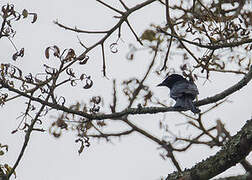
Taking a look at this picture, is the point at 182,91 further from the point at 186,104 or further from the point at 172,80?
the point at 172,80

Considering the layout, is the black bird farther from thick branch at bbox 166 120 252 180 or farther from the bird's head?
thick branch at bbox 166 120 252 180

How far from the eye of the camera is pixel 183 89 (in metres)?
7.07

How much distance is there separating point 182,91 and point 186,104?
89 centimetres

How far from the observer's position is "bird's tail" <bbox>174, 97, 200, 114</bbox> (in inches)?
231

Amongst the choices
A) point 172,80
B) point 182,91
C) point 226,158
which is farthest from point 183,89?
point 226,158

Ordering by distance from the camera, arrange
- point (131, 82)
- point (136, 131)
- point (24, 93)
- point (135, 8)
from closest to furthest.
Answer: point (24, 93)
point (135, 8)
point (131, 82)
point (136, 131)

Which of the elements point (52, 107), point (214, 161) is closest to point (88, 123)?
point (52, 107)

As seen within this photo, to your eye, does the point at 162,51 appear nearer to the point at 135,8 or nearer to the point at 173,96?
the point at 135,8

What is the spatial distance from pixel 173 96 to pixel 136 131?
105 centimetres

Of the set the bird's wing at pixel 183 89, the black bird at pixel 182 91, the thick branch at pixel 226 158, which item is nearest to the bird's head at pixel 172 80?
the black bird at pixel 182 91

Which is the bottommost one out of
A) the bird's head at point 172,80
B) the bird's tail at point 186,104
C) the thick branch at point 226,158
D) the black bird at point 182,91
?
the thick branch at point 226,158

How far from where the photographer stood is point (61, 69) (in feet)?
13.3

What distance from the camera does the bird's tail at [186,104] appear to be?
587cm

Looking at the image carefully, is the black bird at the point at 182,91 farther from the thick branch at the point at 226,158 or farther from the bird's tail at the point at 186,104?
the thick branch at the point at 226,158
